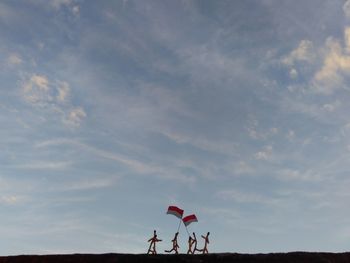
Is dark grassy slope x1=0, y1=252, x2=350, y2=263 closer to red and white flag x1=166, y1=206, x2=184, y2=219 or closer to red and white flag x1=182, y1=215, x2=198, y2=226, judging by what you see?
red and white flag x1=182, y1=215, x2=198, y2=226

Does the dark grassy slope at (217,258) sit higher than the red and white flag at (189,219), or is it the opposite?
the red and white flag at (189,219)

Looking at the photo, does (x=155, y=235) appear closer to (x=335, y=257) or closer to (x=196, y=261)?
(x=196, y=261)

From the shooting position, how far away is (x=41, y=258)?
1831cm

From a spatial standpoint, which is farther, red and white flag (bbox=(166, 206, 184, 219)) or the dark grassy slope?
red and white flag (bbox=(166, 206, 184, 219))

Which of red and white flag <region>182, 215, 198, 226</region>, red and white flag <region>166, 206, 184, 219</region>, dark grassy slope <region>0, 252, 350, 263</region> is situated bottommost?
dark grassy slope <region>0, 252, 350, 263</region>

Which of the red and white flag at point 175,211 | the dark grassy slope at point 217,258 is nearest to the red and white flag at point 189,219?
the red and white flag at point 175,211

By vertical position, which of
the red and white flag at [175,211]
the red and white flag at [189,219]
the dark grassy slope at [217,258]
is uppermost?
the red and white flag at [175,211]

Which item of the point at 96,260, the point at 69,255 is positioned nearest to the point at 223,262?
the point at 96,260

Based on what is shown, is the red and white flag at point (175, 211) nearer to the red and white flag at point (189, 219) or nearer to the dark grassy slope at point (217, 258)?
the red and white flag at point (189, 219)

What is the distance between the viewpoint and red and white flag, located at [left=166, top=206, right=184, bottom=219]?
21.1 metres

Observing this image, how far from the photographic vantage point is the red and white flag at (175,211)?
69.2 ft

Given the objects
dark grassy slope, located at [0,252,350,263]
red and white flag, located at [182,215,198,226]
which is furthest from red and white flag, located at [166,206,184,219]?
dark grassy slope, located at [0,252,350,263]

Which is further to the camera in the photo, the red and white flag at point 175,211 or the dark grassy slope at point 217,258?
the red and white flag at point 175,211

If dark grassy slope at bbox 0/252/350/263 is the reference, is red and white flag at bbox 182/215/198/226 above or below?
above
